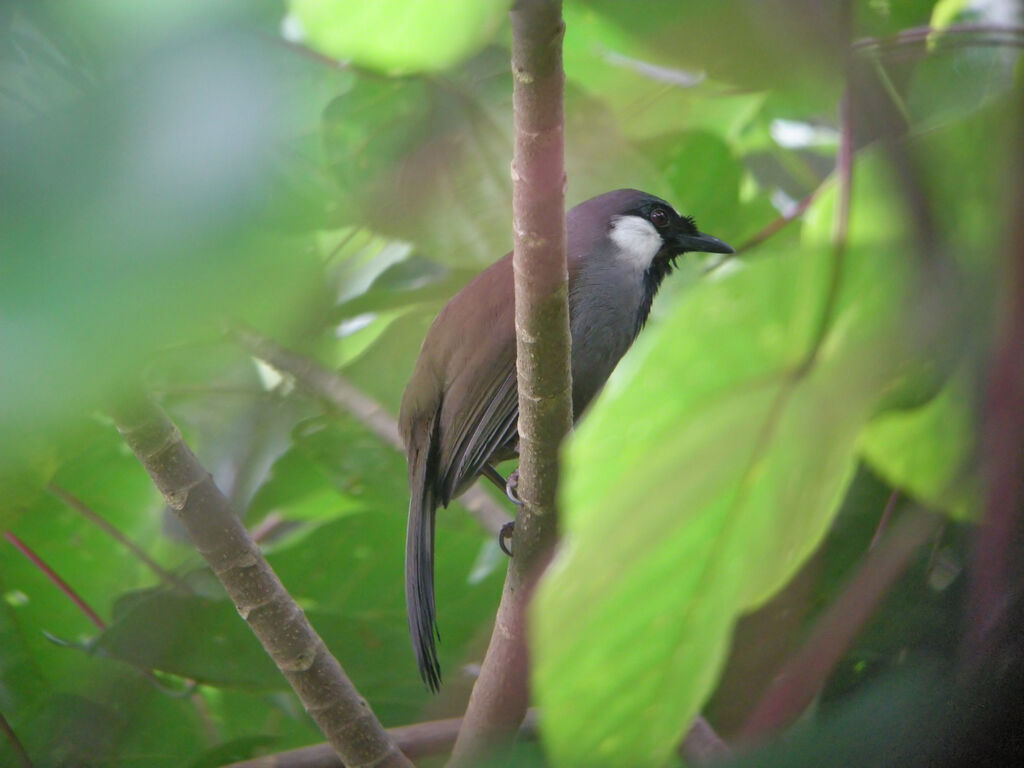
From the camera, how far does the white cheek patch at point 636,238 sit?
9.82 ft

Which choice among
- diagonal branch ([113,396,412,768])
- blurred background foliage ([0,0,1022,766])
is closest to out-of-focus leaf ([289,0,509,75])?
blurred background foliage ([0,0,1022,766])

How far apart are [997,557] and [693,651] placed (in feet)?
0.92

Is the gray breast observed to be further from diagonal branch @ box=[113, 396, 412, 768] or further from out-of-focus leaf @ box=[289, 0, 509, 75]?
out-of-focus leaf @ box=[289, 0, 509, 75]

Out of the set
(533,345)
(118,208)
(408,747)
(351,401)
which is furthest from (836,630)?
(351,401)

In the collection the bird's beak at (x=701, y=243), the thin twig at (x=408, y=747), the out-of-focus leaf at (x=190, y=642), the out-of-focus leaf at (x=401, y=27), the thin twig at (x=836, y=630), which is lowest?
the thin twig at (x=408, y=747)

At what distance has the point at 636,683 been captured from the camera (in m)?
0.77

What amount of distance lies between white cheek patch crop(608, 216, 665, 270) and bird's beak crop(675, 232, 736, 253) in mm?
92

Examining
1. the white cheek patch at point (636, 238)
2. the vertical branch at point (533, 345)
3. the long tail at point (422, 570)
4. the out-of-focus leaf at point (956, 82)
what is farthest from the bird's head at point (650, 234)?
the out-of-focus leaf at point (956, 82)

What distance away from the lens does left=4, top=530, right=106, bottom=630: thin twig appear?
209 cm

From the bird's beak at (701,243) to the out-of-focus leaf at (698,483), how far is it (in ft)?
6.70

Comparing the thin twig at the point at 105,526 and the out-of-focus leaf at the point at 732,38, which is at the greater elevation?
the out-of-focus leaf at the point at 732,38

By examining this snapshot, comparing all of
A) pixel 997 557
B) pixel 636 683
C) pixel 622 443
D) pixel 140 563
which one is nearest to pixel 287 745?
pixel 140 563

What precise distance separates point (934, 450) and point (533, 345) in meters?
0.82

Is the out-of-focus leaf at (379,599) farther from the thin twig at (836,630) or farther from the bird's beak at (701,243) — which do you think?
the thin twig at (836,630)
